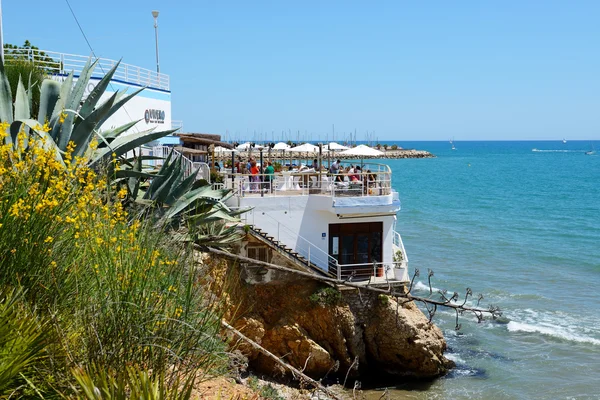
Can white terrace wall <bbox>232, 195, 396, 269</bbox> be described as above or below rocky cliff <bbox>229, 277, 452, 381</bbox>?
above

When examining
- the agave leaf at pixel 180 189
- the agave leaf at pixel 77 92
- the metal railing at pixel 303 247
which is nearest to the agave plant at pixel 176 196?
the agave leaf at pixel 180 189

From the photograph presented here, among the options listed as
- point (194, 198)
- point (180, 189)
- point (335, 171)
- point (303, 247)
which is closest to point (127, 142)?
point (180, 189)

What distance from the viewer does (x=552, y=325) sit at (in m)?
30.1

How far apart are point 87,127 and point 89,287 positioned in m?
5.46

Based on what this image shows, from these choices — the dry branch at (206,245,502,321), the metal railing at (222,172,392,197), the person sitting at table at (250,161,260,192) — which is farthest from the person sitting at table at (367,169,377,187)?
the dry branch at (206,245,502,321)

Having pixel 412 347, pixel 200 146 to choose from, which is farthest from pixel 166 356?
pixel 200 146

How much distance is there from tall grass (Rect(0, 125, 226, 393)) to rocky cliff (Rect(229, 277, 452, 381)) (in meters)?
13.4

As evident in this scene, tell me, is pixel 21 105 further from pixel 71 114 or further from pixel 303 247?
pixel 303 247

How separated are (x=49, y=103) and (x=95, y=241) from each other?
5.75 metres

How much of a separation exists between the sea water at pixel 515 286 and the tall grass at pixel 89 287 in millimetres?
15518

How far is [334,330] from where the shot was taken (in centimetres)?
2230

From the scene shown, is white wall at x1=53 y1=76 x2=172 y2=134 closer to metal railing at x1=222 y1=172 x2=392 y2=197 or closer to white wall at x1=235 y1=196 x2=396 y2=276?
metal railing at x1=222 y1=172 x2=392 y2=197

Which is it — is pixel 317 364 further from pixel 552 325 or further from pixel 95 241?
pixel 95 241

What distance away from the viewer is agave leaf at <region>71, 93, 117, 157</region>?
1209 cm
